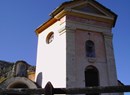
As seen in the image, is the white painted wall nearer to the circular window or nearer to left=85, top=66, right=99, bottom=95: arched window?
the circular window

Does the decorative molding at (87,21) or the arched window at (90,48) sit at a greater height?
the decorative molding at (87,21)

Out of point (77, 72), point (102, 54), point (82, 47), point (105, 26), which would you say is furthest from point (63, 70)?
point (105, 26)

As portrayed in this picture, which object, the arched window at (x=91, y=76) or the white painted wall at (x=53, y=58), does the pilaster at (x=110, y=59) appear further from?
the white painted wall at (x=53, y=58)

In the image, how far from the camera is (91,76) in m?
14.6

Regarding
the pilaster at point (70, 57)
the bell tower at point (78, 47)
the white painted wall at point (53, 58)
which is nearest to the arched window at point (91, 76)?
the bell tower at point (78, 47)

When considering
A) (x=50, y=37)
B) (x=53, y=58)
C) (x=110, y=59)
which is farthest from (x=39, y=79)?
(x=110, y=59)

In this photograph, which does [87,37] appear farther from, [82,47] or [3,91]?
[3,91]

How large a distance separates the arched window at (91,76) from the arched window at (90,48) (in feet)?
3.03

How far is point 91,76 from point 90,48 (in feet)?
6.34

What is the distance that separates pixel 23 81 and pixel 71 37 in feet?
13.6

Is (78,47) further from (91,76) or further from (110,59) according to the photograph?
(110,59)

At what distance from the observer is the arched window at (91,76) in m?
14.4

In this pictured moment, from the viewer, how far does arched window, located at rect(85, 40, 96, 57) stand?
49.8ft

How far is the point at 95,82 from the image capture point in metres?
14.5
